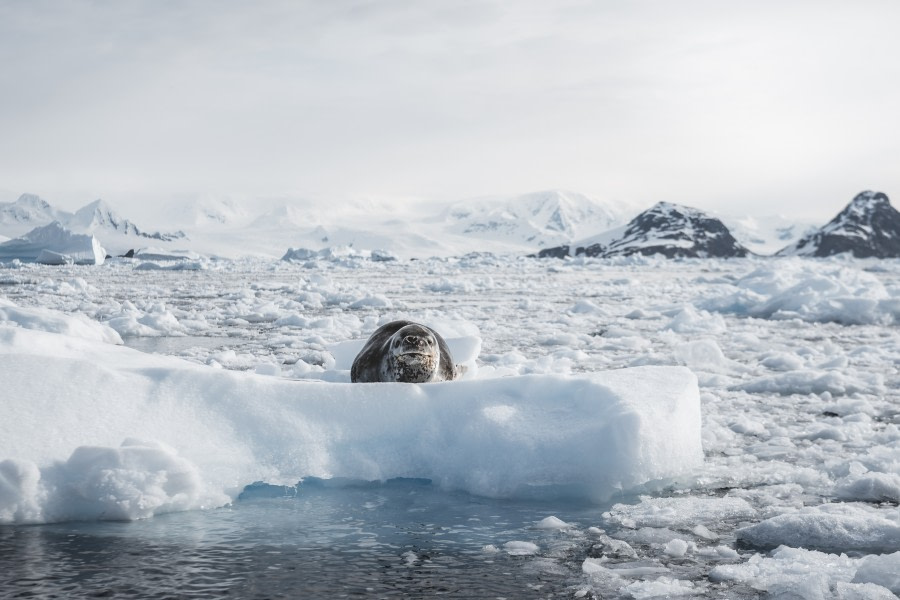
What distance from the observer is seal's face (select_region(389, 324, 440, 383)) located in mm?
5730

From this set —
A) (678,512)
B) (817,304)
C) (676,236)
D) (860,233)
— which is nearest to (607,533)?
(678,512)

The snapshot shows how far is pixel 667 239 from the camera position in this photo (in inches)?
4063

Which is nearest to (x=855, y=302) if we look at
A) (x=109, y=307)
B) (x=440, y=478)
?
(x=440, y=478)

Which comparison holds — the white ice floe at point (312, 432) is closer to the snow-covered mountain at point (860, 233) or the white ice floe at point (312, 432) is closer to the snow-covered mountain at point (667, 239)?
the snow-covered mountain at point (667, 239)

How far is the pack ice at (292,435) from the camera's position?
139 inches

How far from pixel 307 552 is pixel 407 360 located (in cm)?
265

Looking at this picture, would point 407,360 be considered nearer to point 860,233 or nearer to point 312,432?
point 312,432

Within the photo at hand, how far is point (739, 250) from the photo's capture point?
10381 cm

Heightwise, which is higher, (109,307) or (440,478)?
(109,307)

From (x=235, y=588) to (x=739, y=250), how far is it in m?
108

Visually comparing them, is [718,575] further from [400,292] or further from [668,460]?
[400,292]

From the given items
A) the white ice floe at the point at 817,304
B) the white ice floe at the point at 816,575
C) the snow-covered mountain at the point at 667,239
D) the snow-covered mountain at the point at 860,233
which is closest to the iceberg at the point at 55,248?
the white ice floe at the point at 817,304

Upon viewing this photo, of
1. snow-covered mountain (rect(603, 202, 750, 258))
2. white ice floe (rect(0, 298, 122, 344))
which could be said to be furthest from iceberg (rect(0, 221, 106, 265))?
snow-covered mountain (rect(603, 202, 750, 258))

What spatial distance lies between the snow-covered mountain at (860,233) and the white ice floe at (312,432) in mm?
100804
